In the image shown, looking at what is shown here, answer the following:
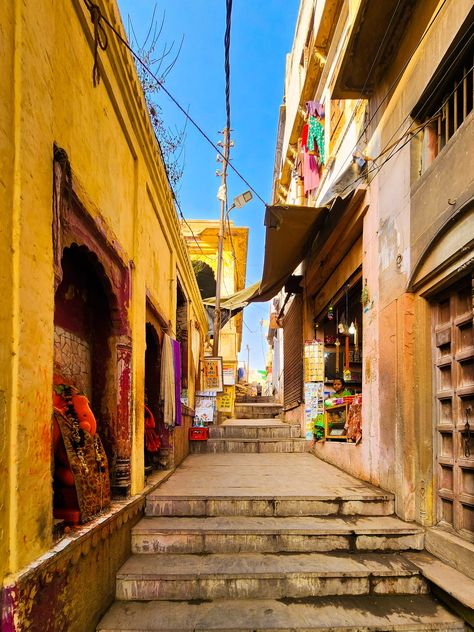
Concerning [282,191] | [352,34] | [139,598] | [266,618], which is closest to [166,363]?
[139,598]

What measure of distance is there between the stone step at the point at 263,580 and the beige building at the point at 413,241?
2.11 ft

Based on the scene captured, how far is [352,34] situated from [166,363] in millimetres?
5037

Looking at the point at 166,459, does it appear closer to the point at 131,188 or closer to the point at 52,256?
the point at 131,188

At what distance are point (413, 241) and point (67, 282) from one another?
3636mm

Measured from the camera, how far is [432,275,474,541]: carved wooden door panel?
3609mm

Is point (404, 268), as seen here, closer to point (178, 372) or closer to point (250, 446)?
point (178, 372)

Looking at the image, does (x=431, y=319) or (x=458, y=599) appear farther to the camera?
(x=431, y=319)

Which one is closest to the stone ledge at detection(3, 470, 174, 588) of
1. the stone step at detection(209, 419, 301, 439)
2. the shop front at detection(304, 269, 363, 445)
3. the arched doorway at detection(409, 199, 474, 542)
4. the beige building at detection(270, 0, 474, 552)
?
the beige building at detection(270, 0, 474, 552)

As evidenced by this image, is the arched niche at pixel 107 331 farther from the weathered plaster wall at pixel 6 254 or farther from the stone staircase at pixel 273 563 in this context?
the weathered plaster wall at pixel 6 254

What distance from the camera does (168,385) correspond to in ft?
19.7

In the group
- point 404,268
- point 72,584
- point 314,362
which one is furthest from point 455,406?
point 314,362

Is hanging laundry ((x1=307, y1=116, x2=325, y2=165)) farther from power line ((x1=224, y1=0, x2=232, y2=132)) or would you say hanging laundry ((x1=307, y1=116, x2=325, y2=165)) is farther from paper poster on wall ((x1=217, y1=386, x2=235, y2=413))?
paper poster on wall ((x1=217, y1=386, x2=235, y2=413))

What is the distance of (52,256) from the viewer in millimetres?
2596

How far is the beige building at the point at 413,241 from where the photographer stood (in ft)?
12.1
